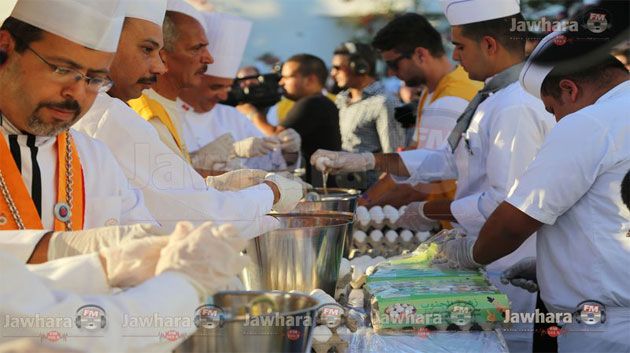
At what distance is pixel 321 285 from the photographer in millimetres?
2260

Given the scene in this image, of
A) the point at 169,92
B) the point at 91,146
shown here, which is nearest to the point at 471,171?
the point at 169,92

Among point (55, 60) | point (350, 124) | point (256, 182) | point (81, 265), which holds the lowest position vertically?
point (350, 124)

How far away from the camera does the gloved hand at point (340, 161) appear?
3.44 m

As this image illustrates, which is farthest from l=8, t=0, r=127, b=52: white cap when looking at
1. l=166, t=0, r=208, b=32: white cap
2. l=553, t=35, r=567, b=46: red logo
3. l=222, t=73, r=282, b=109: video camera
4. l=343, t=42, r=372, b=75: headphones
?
l=343, t=42, r=372, b=75: headphones

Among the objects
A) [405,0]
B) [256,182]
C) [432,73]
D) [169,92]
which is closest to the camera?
[256,182]

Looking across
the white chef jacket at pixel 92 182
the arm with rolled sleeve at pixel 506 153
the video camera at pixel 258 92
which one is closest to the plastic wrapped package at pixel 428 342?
the white chef jacket at pixel 92 182

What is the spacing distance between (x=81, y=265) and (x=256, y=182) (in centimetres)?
123

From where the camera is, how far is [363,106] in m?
5.55

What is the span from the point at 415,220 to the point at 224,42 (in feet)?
5.24

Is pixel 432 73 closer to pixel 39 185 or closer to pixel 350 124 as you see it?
pixel 350 124

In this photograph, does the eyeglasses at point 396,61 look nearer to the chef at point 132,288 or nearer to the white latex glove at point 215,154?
the white latex glove at point 215,154

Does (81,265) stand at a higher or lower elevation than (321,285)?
higher

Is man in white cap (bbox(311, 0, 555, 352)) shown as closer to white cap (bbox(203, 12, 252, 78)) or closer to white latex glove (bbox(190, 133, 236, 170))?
white latex glove (bbox(190, 133, 236, 170))

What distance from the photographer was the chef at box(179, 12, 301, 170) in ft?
13.9
